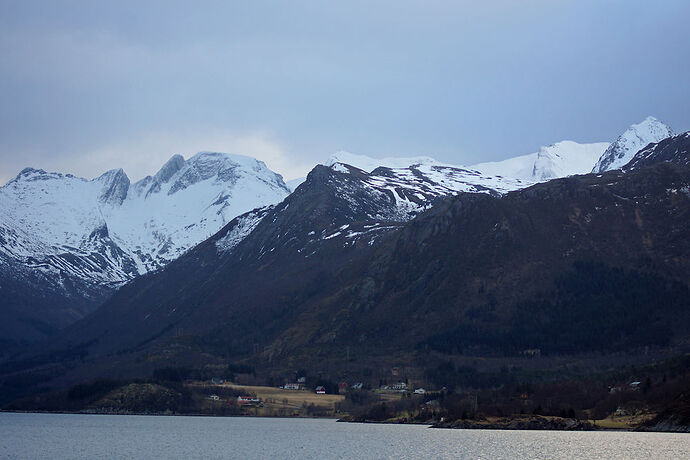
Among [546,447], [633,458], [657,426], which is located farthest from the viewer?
[657,426]

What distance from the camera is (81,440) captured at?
18938 cm

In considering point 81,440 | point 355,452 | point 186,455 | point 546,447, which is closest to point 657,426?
point 546,447

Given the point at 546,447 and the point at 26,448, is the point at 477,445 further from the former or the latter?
the point at 26,448

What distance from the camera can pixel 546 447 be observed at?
166 m

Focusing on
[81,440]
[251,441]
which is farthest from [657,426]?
[81,440]

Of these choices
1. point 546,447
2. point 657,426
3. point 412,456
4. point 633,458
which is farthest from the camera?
point 657,426

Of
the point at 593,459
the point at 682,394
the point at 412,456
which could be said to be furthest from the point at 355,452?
the point at 682,394

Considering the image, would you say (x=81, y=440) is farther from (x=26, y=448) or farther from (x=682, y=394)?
(x=682, y=394)

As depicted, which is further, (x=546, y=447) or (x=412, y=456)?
(x=546, y=447)

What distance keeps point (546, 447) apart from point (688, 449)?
77.2ft

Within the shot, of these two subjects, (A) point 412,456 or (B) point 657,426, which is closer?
(A) point 412,456

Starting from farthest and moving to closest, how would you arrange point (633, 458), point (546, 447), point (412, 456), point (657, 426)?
point (657, 426)
point (546, 447)
point (412, 456)
point (633, 458)

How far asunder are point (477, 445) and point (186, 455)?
48576 mm

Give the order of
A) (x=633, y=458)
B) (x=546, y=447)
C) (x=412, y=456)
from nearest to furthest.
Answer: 1. (x=633, y=458)
2. (x=412, y=456)
3. (x=546, y=447)
